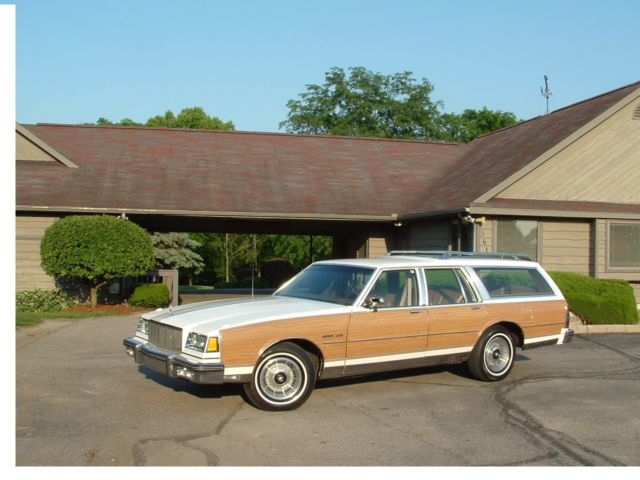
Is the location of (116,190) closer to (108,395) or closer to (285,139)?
(285,139)

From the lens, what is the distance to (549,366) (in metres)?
10.7

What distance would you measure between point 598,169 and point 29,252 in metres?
14.5

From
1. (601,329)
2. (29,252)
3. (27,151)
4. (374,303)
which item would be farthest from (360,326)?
(27,151)

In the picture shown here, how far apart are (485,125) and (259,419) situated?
5235cm

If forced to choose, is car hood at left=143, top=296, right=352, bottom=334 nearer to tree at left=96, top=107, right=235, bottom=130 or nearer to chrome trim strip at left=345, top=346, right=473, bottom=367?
chrome trim strip at left=345, top=346, right=473, bottom=367

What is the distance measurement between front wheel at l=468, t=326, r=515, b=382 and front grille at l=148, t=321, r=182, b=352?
12.5 feet

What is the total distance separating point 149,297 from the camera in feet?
59.6

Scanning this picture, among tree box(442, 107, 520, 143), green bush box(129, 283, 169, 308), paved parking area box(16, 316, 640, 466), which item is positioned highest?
tree box(442, 107, 520, 143)

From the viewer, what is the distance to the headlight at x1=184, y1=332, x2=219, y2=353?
7.42 metres

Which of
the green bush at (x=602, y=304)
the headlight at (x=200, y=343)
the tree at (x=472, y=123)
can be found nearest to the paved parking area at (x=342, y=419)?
the headlight at (x=200, y=343)

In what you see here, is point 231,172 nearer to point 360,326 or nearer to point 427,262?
point 427,262

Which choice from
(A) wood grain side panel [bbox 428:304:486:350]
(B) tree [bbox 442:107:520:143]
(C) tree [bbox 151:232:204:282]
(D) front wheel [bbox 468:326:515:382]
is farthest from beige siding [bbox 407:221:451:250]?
(B) tree [bbox 442:107:520:143]

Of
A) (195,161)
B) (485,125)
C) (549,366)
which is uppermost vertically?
(485,125)

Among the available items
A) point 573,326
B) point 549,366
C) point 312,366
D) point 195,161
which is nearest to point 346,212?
point 195,161
